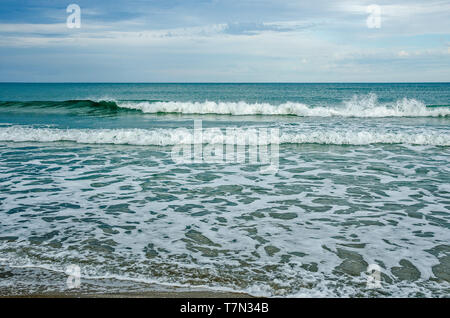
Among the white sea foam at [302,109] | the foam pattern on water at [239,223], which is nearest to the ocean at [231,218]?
the foam pattern on water at [239,223]

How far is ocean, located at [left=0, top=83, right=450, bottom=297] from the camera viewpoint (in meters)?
4.11

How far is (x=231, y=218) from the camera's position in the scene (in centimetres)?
607

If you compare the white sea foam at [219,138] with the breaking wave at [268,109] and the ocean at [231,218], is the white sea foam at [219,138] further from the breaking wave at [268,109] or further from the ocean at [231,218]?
the breaking wave at [268,109]

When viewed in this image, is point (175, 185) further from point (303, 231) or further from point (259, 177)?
point (303, 231)

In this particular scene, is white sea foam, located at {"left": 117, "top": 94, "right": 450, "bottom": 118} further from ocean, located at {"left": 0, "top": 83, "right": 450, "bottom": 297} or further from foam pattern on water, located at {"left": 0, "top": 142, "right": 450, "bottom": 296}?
foam pattern on water, located at {"left": 0, "top": 142, "right": 450, "bottom": 296}

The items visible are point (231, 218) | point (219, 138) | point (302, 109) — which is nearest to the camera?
point (231, 218)

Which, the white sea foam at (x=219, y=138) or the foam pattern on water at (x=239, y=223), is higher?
the white sea foam at (x=219, y=138)

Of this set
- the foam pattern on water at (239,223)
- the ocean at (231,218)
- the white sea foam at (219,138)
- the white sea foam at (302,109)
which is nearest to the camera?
the ocean at (231,218)

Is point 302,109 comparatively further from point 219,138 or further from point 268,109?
point 219,138

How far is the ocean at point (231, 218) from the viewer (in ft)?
13.5

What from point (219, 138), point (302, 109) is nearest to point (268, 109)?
point (302, 109)

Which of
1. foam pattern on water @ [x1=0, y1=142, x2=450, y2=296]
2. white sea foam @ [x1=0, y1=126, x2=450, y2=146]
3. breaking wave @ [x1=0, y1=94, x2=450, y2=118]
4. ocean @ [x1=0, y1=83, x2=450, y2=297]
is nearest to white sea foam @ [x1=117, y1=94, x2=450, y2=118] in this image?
breaking wave @ [x1=0, y1=94, x2=450, y2=118]

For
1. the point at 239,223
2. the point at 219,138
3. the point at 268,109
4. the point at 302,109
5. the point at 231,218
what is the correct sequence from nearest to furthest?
the point at 239,223
the point at 231,218
the point at 219,138
the point at 302,109
the point at 268,109
